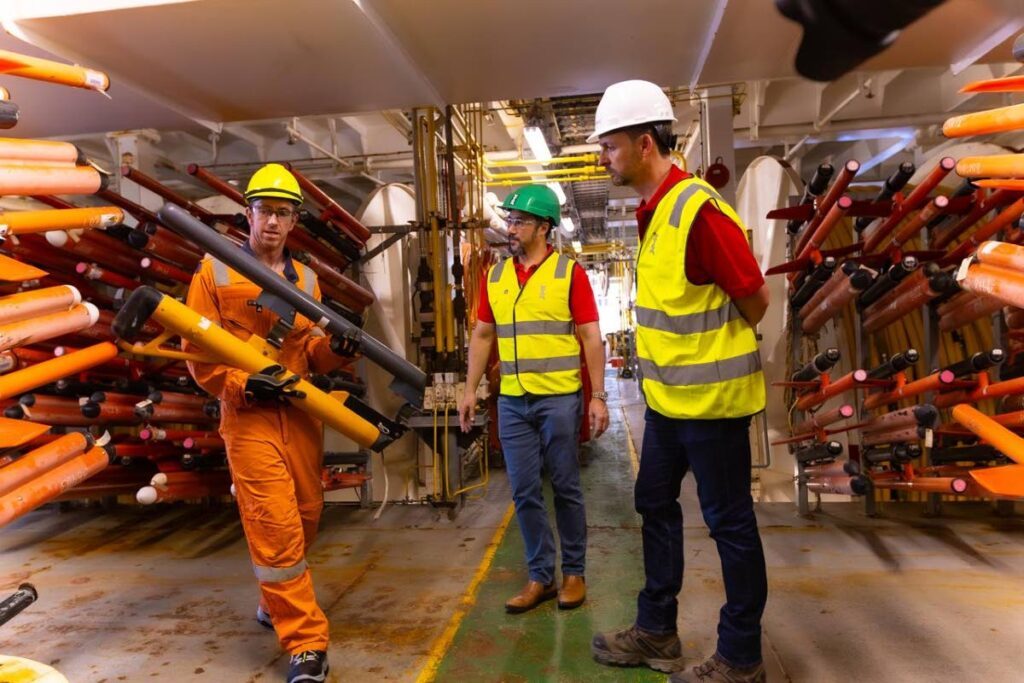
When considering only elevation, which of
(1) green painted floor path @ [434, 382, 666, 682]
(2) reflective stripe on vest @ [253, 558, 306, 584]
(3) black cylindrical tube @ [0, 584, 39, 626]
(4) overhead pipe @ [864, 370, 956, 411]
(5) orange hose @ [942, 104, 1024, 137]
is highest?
(5) orange hose @ [942, 104, 1024, 137]

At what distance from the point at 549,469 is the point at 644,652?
85 centimetres

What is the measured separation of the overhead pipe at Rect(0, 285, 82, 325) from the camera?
1.71 m

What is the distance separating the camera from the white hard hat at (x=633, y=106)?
211 centimetres

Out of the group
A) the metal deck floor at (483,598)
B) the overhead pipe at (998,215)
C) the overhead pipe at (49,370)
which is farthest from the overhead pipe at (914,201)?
the overhead pipe at (49,370)

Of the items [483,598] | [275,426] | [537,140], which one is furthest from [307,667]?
[537,140]

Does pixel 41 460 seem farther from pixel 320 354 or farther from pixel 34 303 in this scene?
pixel 320 354

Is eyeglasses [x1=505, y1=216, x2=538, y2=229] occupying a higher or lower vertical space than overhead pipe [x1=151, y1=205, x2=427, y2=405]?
higher

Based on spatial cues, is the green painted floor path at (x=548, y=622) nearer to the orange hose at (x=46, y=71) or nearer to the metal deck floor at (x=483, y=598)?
the metal deck floor at (x=483, y=598)

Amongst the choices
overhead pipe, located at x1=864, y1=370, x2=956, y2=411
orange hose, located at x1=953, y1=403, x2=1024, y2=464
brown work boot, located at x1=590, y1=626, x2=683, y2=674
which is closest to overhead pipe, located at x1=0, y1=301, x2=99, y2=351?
brown work boot, located at x1=590, y1=626, x2=683, y2=674

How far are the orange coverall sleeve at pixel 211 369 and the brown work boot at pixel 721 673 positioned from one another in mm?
1806

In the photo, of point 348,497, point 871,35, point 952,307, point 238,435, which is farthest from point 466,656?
point 952,307

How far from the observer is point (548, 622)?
9.02 ft

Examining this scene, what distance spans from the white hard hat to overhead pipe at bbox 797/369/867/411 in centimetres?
207

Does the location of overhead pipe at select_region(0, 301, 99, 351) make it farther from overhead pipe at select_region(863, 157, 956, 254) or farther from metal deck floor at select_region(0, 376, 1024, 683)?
overhead pipe at select_region(863, 157, 956, 254)
